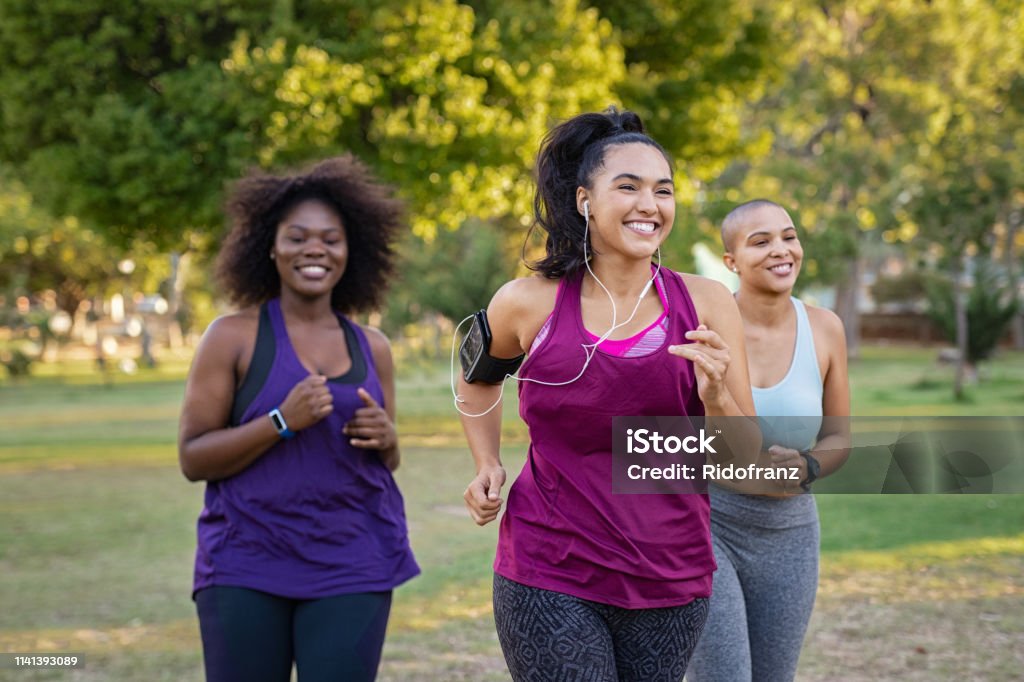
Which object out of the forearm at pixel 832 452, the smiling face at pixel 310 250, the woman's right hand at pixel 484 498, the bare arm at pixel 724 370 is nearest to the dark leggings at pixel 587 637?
the woman's right hand at pixel 484 498

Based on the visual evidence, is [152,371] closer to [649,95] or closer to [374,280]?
[649,95]

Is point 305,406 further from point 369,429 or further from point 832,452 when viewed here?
point 832,452

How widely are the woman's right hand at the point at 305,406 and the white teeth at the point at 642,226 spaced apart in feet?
4.06

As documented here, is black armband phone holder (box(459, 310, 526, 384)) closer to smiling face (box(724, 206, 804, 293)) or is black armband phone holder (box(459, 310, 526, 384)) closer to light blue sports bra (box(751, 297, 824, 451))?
light blue sports bra (box(751, 297, 824, 451))

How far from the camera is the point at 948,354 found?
3341 cm

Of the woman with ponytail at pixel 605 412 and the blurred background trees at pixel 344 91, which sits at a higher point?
the blurred background trees at pixel 344 91

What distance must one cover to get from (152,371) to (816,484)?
41931mm

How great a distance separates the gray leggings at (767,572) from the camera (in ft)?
12.1

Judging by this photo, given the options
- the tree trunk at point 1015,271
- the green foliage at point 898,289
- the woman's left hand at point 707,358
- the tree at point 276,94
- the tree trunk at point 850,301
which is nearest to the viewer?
the woman's left hand at point 707,358

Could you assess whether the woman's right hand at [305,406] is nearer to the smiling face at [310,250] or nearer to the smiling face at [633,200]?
the smiling face at [310,250]

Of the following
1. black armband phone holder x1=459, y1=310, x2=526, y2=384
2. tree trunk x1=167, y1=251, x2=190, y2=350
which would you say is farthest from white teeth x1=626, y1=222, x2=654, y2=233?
tree trunk x1=167, y1=251, x2=190, y2=350

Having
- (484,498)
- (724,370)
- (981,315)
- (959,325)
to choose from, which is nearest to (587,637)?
(484,498)

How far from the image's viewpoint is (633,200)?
9.66 feet

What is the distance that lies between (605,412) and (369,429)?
1186 millimetres
